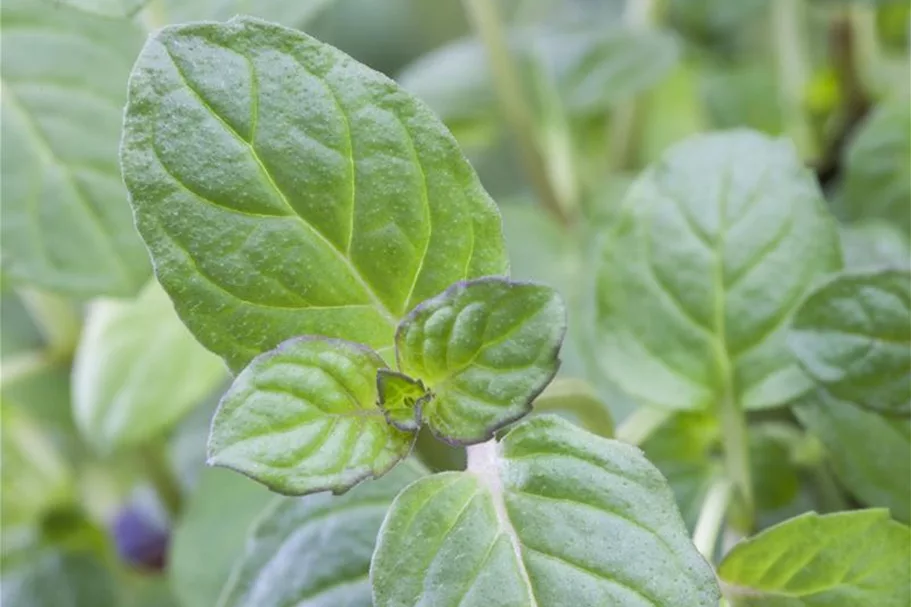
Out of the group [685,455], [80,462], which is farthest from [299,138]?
[80,462]

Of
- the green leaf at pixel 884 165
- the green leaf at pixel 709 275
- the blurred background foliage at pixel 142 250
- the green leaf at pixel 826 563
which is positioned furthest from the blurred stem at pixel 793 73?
the green leaf at pixel 826 563

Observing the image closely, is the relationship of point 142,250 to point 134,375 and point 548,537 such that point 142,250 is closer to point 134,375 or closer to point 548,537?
point 134,375

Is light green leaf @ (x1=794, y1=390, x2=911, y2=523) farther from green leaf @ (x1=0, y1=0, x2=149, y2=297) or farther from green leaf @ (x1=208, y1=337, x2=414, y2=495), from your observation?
green leaf @ (x1=0, y1=0, x2=149, y2=297)

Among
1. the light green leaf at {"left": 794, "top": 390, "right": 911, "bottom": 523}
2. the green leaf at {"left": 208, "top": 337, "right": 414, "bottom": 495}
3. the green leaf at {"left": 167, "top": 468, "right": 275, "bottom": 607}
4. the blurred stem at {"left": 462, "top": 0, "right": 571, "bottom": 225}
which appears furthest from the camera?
the blurred stem at {"left": 462, "top": 0, "right": 571, "bottom": 225}

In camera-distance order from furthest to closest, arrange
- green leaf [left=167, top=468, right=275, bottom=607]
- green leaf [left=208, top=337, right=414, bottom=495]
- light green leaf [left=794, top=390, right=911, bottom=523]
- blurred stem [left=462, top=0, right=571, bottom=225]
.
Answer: blurred stem [left=462, top=0, right=571, bottom=225]
green leaf [left=167, top=468, right=275, bottom=607]
light green leaf [left=794, top=390, right=911, bottom=523]
green leaf [left=208, top=337, right=414, bottom=495]

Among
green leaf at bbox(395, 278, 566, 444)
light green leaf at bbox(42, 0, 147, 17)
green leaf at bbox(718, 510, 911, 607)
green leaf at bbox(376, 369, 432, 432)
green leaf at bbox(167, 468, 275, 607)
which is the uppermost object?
light green leaf at bbox(42, 0, 147, 17)

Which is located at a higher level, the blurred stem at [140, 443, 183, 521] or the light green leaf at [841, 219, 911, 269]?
the light green leaf at [841, 219, 911, 269]

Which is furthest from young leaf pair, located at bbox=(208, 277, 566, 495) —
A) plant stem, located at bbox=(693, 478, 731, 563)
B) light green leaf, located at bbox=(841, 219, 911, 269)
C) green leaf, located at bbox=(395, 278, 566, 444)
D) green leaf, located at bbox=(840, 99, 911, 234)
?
green leaf, located at bbox=(840, 99, 911, 234)
